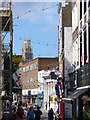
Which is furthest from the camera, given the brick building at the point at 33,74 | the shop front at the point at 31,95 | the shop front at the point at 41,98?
the shop front at the point at 31,95

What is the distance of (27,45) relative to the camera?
629ft

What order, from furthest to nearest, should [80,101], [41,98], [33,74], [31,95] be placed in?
[31,95], [33,74], [41,98], [80,101]

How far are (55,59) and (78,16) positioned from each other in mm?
58849

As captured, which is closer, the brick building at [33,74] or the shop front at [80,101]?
the shop front at [80,101]

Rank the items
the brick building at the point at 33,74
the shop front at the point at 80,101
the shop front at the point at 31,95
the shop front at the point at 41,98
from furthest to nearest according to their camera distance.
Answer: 1. the shop front at the point at 31,95
2. the brick building at the point at 33,74
3. the shop front at the point at 41,98
4. the shop front at the point at 80,101

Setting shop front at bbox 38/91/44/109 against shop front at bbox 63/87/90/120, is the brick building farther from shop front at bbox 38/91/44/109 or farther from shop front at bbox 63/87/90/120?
shop front at bbox 63/87/90/120

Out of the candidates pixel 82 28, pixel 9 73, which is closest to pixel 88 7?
pixel 82 28

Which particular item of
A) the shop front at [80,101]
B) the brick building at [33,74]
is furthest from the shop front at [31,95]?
the shop front at [80,101]

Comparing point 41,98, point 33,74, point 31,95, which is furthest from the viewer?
point 31,95

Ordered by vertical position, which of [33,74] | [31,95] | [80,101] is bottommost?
[31,95]

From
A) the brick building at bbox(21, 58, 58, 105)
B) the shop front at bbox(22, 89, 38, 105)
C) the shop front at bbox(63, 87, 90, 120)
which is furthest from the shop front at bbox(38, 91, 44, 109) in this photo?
the shop front at bbox(63, 87, 90, 120)

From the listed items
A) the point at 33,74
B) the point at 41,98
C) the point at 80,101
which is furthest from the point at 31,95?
the point at 80,101

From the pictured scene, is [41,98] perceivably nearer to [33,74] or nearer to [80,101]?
[33,74]

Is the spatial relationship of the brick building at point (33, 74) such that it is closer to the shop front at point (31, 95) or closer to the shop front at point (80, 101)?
the shop front at point (31, 95)
